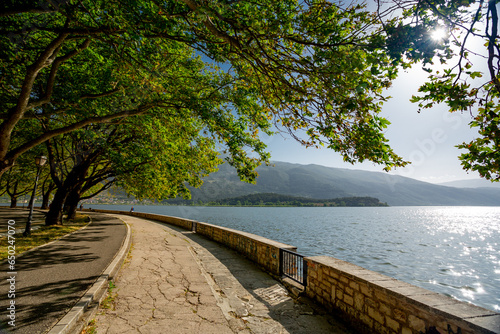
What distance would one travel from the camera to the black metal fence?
20.3ft

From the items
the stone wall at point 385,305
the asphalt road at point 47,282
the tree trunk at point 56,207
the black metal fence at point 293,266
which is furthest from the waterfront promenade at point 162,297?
Result: the tree trunk at point 56,207

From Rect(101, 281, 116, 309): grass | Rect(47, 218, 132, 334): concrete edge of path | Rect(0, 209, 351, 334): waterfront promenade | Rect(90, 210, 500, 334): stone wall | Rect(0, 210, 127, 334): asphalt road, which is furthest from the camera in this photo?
Rect(101, 281, 116, 309): grass

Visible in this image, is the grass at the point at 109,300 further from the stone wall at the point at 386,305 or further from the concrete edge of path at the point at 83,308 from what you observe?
the stone wall at the point at 386,305

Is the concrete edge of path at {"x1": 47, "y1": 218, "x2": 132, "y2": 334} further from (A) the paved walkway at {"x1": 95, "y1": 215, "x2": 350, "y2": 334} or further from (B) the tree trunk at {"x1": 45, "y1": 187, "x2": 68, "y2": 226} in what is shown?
(B) the tree trunk at {"x1": 45, "y1": 187, "x2": 68, "y2": 226}

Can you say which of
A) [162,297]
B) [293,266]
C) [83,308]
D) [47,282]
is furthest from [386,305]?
[47,282]

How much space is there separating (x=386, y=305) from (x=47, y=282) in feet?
25.1

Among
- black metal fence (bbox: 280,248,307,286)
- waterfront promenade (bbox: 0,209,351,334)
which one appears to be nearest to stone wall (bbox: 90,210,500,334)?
black metal fence (bbox: 280,248,307,286)

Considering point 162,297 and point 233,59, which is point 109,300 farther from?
point 233,59

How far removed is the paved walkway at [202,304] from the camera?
4348 mm

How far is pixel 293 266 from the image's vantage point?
270 inches

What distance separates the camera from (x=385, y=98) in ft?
14.1

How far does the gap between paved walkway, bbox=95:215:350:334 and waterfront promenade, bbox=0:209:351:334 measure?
0.02m

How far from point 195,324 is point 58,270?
208 inches

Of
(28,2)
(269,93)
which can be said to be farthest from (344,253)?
(28,2)
